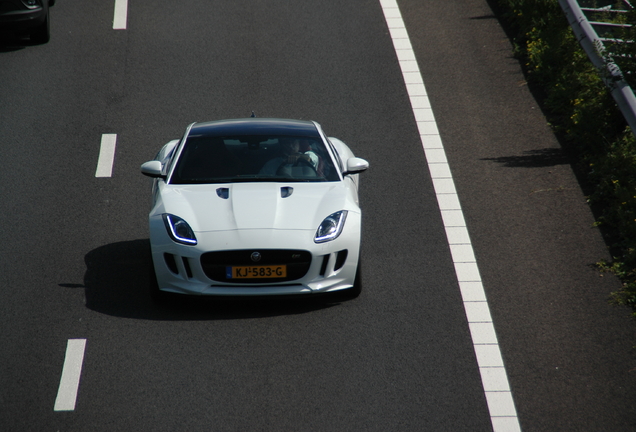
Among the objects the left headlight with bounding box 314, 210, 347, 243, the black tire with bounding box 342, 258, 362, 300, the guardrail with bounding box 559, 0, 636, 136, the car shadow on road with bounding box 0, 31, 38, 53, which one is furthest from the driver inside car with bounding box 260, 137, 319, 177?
the car shadow on road with bounding box 0, 31, 38, 53

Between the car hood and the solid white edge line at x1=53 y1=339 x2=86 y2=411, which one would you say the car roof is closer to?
the car hood

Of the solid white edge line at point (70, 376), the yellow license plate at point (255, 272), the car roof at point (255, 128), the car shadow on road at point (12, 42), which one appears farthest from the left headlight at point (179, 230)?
the car shadow on road at point (12, 42)

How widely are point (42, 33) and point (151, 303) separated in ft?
27.9

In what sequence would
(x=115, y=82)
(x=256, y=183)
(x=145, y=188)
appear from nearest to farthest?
(x=256, y=183) → (x=145, y=188) → (x=115, y=82)

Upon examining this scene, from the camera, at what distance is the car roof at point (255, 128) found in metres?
8.59

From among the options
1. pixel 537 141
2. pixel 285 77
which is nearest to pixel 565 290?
pixel 537 141

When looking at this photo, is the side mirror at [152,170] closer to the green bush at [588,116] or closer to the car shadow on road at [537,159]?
the green bush at [588,116]

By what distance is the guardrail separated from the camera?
9.77m

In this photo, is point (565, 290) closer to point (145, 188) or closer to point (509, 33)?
point (145, 188)

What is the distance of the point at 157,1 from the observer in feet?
52.6

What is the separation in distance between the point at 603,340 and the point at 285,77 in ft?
25.3

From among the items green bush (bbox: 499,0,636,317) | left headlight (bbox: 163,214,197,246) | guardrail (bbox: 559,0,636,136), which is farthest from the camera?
guardrail (bbox: 559,0,636,136)

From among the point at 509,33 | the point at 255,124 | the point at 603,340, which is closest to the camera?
the point at 603,340

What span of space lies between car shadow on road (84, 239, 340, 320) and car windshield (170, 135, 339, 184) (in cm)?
114
